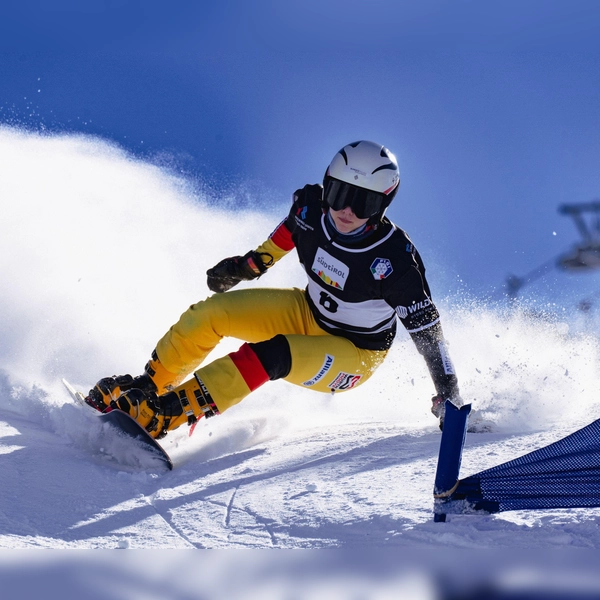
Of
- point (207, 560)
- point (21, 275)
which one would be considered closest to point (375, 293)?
point (207, 560)

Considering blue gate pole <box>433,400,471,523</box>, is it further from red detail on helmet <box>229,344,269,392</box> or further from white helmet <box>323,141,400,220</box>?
white helmet <box>323,141,400,220</box>

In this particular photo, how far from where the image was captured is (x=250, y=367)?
3.82 meters

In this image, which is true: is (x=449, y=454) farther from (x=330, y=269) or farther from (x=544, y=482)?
(x=330, y=269)

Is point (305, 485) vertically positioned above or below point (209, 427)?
below

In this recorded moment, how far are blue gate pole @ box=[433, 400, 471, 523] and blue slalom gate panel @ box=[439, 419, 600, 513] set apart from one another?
0.03m

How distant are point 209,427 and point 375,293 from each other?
1.53 meters

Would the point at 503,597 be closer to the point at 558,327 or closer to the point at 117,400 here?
the point at 117,400

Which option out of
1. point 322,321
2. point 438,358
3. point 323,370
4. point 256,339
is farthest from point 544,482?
point 256,339

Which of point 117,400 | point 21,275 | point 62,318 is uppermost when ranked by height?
point 21,275

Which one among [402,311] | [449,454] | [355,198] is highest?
[355,198]

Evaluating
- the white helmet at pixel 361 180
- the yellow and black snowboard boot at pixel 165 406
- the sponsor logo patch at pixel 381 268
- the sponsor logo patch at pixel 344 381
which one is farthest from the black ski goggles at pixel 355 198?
the yellow and black snowboard boot at pixel 165 406

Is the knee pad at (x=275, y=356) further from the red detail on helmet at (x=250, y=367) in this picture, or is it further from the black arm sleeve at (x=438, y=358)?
the black arm sleeve at (x=438, y=358)

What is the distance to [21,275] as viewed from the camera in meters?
6.91

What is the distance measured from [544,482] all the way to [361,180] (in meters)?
2.20
